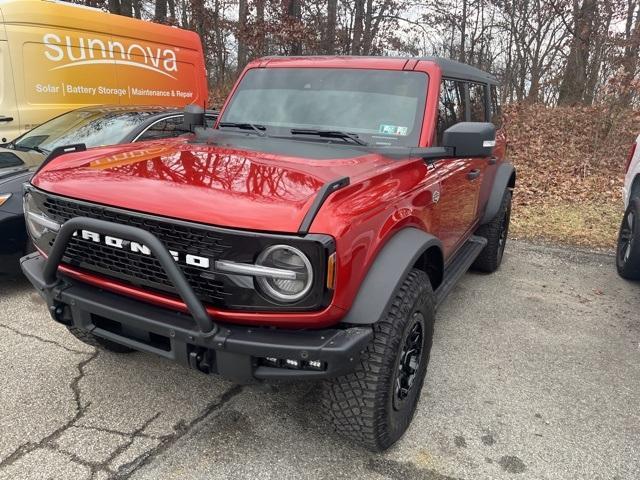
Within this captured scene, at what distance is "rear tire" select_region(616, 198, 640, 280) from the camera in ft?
15.5

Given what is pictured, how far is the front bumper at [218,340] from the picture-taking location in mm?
1996

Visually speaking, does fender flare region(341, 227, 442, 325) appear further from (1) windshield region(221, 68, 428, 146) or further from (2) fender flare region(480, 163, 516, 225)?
(2) fender flare region(480, 163, 516, 225)

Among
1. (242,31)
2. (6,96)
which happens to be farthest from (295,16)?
(6,96)

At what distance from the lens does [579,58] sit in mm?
13914

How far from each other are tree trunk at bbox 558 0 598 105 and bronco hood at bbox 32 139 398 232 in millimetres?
13342

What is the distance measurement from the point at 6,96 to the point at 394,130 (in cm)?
546

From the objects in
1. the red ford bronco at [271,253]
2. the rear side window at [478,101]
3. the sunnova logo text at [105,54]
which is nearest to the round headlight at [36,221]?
the red ford bronco at [271,253]

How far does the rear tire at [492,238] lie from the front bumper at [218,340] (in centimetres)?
321

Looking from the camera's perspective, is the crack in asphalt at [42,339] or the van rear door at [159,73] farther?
the van rear door at [159,73]

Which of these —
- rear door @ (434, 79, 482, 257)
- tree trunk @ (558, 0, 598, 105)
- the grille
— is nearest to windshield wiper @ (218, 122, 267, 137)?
rear door @ (434, 79, 482, 257)

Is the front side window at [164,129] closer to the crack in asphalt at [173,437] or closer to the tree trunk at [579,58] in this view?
the crack in asphalt at [173,437]

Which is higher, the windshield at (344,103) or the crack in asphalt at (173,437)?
the windshield at (344,103)

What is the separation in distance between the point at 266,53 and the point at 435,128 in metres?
11.7

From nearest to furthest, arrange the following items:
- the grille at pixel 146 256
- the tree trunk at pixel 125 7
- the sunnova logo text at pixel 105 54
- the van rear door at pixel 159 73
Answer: the grille at pixel 146 256 → the sunnova logo text at pixel 105 54 → the van rear door at pixel 159 73 → the tree trunk at pixel 125 7
